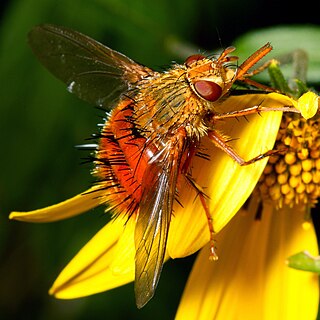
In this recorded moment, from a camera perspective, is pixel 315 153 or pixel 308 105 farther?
pixel 315 153

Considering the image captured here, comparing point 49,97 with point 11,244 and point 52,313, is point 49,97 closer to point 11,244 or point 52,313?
point 11,244

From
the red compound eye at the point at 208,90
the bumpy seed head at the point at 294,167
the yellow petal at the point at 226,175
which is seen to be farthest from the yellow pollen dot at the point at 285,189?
the red compound eye at the point at 208,90

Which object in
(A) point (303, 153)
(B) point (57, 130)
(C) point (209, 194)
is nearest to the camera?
(C) point (209, 194)

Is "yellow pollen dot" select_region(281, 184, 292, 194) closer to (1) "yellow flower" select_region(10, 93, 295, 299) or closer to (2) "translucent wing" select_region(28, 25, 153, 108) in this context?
(1) "yellow flower" select_region(10, 93, 295, 299)

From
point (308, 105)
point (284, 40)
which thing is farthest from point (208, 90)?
point (284, 40)

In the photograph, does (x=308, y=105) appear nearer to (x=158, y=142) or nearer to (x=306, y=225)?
(x=158, y=142)

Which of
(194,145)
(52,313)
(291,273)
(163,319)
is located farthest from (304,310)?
(52,313)

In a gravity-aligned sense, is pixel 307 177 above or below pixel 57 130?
below

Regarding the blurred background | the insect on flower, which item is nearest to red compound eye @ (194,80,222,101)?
the insect on flower
